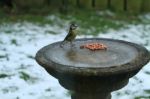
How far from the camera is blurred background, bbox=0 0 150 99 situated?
19.5ft

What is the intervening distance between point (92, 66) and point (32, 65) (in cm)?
266

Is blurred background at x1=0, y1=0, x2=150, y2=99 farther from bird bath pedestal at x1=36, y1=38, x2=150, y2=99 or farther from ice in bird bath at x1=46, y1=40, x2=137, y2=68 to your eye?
bird bath pedestal at x1=36, y1=38, x2=150, y2=99

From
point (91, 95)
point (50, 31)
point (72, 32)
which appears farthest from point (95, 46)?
point (50, 31)

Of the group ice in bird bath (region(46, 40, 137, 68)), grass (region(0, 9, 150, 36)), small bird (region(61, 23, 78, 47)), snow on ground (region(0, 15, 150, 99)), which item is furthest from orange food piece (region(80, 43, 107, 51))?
grass (region(0, 9, 150, 36))

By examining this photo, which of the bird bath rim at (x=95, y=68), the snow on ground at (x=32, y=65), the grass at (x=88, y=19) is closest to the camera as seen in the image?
the bird bath rim at (x=95, y=68)

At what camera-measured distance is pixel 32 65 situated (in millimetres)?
6730

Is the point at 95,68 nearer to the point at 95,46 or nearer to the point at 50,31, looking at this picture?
the point at 95,46

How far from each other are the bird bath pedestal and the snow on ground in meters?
1.19

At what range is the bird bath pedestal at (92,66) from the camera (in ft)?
13.4

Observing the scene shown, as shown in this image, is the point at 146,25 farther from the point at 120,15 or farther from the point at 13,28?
the point at 13,28

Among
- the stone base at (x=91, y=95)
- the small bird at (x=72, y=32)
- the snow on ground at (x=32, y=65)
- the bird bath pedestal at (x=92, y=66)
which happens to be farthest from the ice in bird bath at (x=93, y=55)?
the snow on ground at (x=32, y=65)

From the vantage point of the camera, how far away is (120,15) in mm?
9492

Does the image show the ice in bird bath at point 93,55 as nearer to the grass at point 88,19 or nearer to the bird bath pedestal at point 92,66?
the bird bath pedestal at point 92,66

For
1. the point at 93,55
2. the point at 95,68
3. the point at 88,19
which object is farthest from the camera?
the point at 88,19
